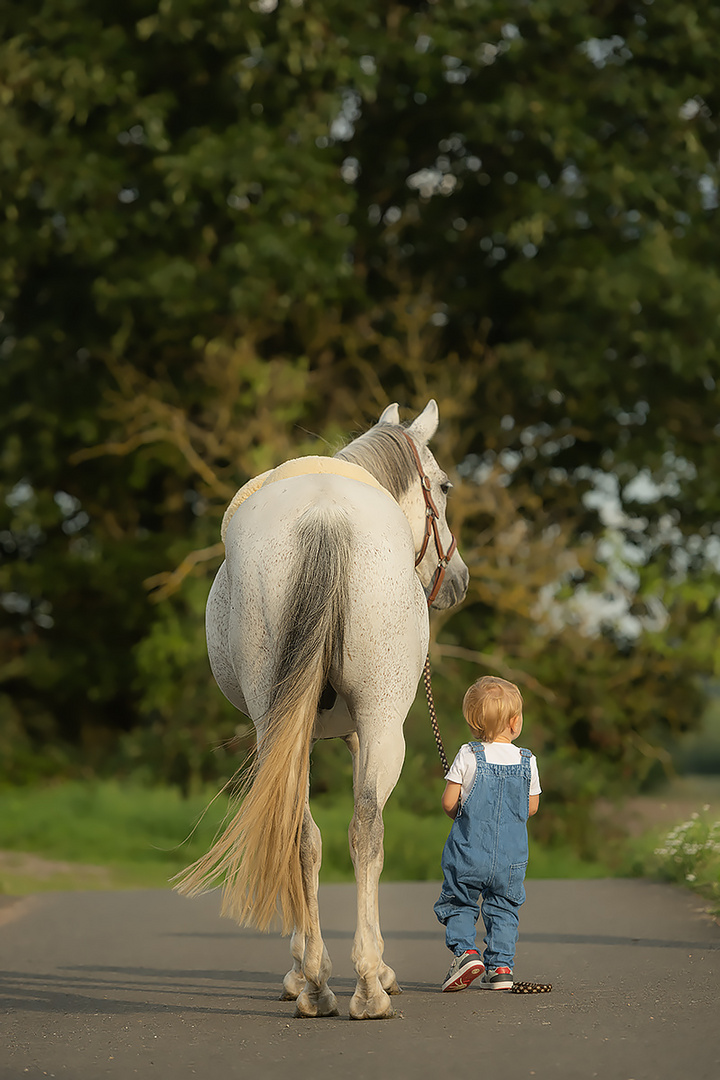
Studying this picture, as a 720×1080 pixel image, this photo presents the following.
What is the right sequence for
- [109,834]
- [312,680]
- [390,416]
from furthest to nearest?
1. [109,834]
2. [390,416]
3. [312,680]

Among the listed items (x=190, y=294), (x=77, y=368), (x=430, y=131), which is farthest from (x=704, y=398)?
(x=77, y=368)

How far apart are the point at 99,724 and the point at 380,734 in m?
16.3

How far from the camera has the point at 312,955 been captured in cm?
525

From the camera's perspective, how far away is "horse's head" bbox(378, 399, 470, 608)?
645 cm

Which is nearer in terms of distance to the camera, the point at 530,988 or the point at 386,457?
the point at 530,988

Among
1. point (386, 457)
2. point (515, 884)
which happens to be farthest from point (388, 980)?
point (386, 457)

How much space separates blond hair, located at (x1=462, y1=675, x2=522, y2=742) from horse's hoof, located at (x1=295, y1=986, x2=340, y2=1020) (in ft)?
4.01

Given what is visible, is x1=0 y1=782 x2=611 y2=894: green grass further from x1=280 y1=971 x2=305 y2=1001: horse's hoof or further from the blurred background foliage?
x1=280 y1=971 x2=305 y2=1001: horse's hoof

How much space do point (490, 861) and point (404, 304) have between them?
42.0 feet

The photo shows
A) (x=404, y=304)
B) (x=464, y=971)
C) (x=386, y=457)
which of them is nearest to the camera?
(x=464, y=971)

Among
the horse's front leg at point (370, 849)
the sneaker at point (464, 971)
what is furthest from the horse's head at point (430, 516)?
the sneaker at point (464, 971)

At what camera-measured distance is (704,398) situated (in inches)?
691

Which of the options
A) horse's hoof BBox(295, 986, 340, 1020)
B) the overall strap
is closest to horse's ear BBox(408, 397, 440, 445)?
the overall strap

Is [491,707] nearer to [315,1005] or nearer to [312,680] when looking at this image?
[312,680]
